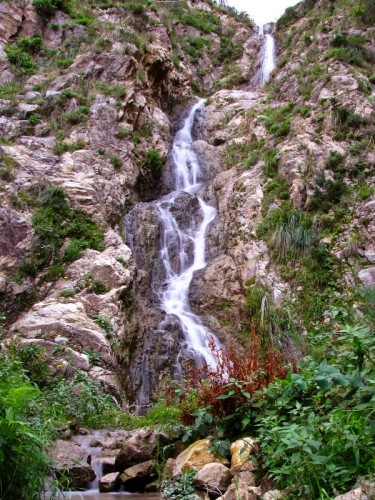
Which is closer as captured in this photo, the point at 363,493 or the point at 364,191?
the point at 363,493

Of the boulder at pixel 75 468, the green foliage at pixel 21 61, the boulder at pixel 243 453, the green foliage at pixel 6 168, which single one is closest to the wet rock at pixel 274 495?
the boulder at pixel 243 453

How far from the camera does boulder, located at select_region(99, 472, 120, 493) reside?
507cm

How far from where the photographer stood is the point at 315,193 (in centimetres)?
1321

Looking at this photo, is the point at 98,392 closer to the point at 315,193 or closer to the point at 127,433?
the point at 127,433

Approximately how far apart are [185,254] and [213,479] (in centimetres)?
1080

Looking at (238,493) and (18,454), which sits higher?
(18,454)

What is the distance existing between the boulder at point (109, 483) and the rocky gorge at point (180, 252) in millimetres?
21

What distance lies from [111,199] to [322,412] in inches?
498

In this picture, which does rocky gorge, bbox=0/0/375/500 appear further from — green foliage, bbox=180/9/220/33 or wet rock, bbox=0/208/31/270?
green foliage, bbox=180/9/220/33

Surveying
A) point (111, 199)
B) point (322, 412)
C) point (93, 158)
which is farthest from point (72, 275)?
point (322, 412)

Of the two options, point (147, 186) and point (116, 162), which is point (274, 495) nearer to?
point (116, 162)

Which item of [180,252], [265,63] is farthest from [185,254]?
[265,63]

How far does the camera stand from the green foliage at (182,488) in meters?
4.16

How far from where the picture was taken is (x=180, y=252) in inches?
578
